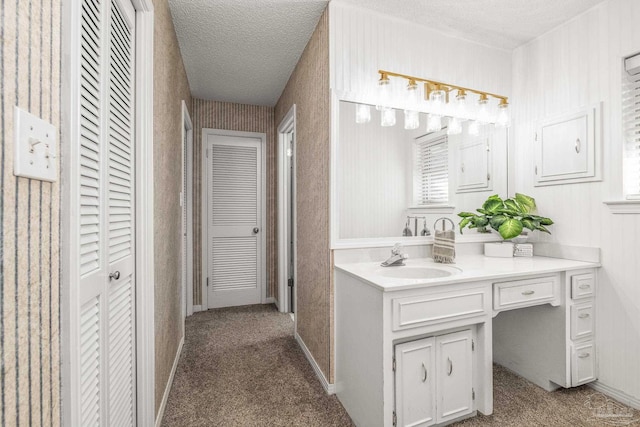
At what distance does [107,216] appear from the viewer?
1107mm

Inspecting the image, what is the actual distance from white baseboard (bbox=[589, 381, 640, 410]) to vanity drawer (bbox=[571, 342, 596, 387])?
0.06 m

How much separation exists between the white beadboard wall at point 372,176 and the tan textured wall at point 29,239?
152 centimetres

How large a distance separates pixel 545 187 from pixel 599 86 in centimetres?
70

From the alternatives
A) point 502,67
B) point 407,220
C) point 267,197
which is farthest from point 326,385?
point 502,67

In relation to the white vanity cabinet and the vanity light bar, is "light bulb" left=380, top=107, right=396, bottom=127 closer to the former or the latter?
the vanity light bar

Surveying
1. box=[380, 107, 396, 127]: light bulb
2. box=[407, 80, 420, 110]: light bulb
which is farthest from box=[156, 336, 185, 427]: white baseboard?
box=[407, 80, 420, 110]: light bulb

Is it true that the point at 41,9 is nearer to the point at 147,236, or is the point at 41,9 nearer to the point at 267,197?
the point at 147,236

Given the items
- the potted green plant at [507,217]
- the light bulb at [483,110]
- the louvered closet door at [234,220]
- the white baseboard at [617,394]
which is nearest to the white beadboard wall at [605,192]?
the white baseboard at [617,394]

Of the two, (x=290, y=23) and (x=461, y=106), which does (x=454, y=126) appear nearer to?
(x=461, y=106)

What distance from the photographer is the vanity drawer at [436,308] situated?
4.70 ft

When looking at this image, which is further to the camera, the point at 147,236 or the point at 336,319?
the point at 336,319

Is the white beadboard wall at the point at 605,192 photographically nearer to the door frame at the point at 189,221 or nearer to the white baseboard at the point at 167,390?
the white baseboard at the point at 167,390

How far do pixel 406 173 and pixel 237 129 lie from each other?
227 centimetres

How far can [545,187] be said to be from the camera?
2291 mm
